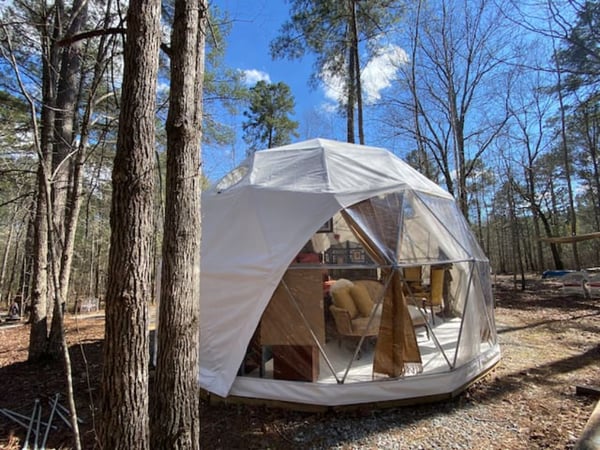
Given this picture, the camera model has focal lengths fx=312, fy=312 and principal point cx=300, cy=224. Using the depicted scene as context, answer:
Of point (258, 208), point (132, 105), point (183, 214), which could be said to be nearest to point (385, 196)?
point (258, 208)

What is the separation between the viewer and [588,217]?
23.2m

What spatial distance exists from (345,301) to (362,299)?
241 mm

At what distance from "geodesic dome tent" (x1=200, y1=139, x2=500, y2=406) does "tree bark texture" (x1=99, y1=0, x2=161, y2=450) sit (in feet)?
6.35

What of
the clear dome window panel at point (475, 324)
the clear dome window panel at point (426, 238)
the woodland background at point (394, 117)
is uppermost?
the woodland background at point (394, 117)

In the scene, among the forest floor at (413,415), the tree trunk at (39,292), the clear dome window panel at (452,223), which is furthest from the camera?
the tree trunk at (39,292)

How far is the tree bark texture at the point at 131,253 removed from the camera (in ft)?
6.03

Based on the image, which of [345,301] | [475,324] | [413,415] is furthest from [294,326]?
[475,324]

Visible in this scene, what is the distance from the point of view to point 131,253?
1.92 meters

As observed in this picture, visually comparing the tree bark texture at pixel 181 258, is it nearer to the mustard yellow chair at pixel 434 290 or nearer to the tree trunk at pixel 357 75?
the mustard yellow chair at pixel 434 290

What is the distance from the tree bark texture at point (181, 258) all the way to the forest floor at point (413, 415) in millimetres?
527

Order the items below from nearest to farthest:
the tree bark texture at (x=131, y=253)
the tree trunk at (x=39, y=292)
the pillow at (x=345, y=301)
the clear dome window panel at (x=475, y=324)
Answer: the tree bark texture at (x=131, y=253)
the clear dome window panel at (x=475, y=324)
the pillow at (x=345, y=301)
the tree trunk at (x=39, y=292)

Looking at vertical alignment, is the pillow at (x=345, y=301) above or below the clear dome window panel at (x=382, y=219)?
below

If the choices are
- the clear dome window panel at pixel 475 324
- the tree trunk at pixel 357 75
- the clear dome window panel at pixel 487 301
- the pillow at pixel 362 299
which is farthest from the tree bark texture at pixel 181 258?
the tree trunk at pixel 357 75

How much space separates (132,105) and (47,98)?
5161 mm
